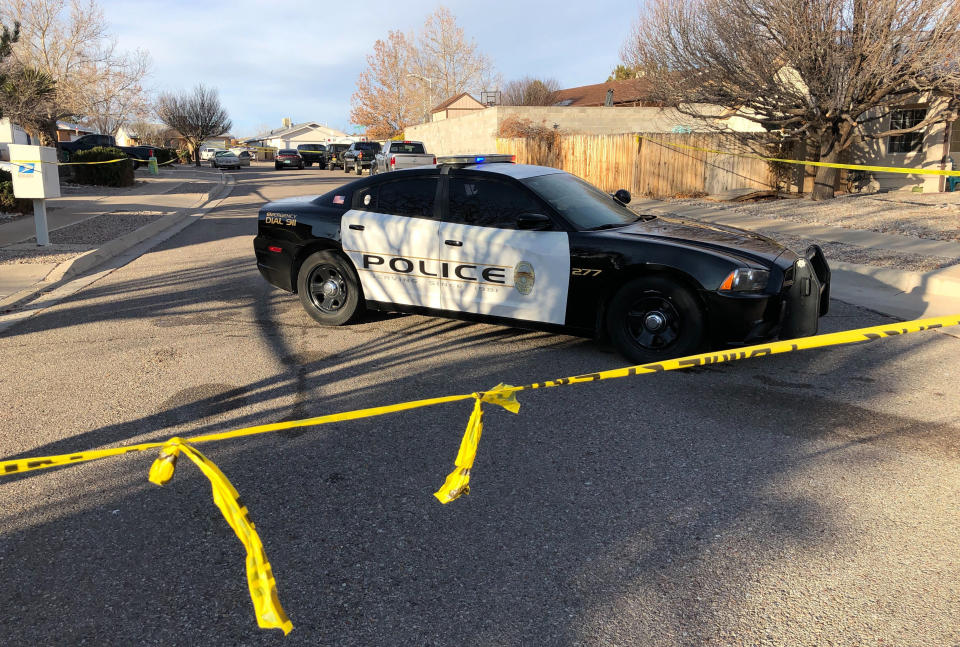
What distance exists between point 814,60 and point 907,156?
7501 mm

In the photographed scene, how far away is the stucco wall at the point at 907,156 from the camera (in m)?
19.4

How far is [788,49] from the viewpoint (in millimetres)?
15453

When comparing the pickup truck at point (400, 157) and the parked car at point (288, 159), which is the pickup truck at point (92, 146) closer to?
the parked car at point (288, 159)

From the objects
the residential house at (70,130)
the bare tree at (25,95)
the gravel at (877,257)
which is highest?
the residential house at (70,130)

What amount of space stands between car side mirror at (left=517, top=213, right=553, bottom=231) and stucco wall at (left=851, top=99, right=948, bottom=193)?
1690cm

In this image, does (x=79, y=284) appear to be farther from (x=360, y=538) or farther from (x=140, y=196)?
(x=140, y=196)

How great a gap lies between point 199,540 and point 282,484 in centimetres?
57

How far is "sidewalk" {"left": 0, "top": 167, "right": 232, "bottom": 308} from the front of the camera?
30.5ft

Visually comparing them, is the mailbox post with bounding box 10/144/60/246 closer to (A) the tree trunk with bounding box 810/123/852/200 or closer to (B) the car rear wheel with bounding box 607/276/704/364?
(B) the car rear wheel with bounding box 607/276/704/364

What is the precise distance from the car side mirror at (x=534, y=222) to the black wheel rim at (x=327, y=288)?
1905 millimetres

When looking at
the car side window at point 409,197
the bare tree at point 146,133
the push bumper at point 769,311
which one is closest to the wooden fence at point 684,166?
the car side window at point 409,197

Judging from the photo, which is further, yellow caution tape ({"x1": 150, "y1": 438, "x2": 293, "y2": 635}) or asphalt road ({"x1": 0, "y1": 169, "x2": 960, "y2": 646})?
asphalt road ({"x1": 0, "y1": 169, "x2": 960, "y2": 646})

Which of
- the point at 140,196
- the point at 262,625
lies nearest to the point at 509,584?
the point at 262,625

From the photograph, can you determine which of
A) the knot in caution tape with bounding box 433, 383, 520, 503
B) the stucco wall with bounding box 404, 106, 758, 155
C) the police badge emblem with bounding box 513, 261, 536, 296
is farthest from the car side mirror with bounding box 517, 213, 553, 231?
the stucco wall with bounding box 404, 106, 758, 155
